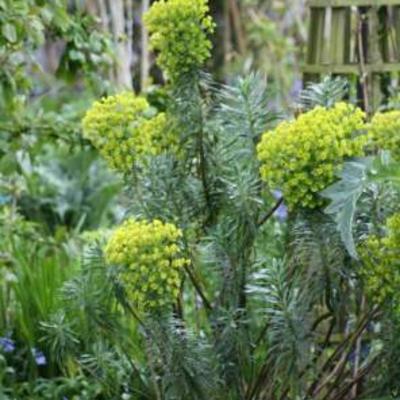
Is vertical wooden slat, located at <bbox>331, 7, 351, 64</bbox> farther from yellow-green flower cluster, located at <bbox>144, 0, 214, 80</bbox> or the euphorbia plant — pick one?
yellow-green flower cluster, located at <bbox>144, 0, 214, 80</bbox>

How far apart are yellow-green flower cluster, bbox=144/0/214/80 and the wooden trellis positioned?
3.91 ft

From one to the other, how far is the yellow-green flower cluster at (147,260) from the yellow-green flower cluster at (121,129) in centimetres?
31

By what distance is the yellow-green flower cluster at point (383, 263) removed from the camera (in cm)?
272

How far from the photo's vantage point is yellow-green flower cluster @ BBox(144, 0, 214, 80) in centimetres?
294

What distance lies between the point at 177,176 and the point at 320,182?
1.82 ft

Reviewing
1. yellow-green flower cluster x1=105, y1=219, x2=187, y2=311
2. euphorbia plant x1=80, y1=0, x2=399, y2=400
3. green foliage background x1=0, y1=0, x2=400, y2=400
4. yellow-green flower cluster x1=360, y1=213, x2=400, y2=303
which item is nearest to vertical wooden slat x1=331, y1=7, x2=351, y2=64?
green foliage background x1=0, y1=0, x2=400, y2=400

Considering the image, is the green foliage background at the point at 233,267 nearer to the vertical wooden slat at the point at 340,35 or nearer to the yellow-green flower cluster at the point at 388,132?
the yellow-green flower cluster at the point at 388,132

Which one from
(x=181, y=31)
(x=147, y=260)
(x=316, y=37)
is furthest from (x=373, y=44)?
(x=147, y=260)

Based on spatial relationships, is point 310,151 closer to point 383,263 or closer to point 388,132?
point 388,132

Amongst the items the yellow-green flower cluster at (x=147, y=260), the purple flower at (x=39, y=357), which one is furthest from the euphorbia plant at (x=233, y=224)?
the purple flower at (x=39, y=357)

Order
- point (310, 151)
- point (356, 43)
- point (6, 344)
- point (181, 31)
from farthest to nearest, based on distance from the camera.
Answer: point (356, 43) → point (6, 344) → point (181, 31) → point (310, 151)

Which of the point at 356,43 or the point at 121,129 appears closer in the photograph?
the point at 121,129

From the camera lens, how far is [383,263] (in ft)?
9.14

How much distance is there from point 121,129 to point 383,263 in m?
0.76
